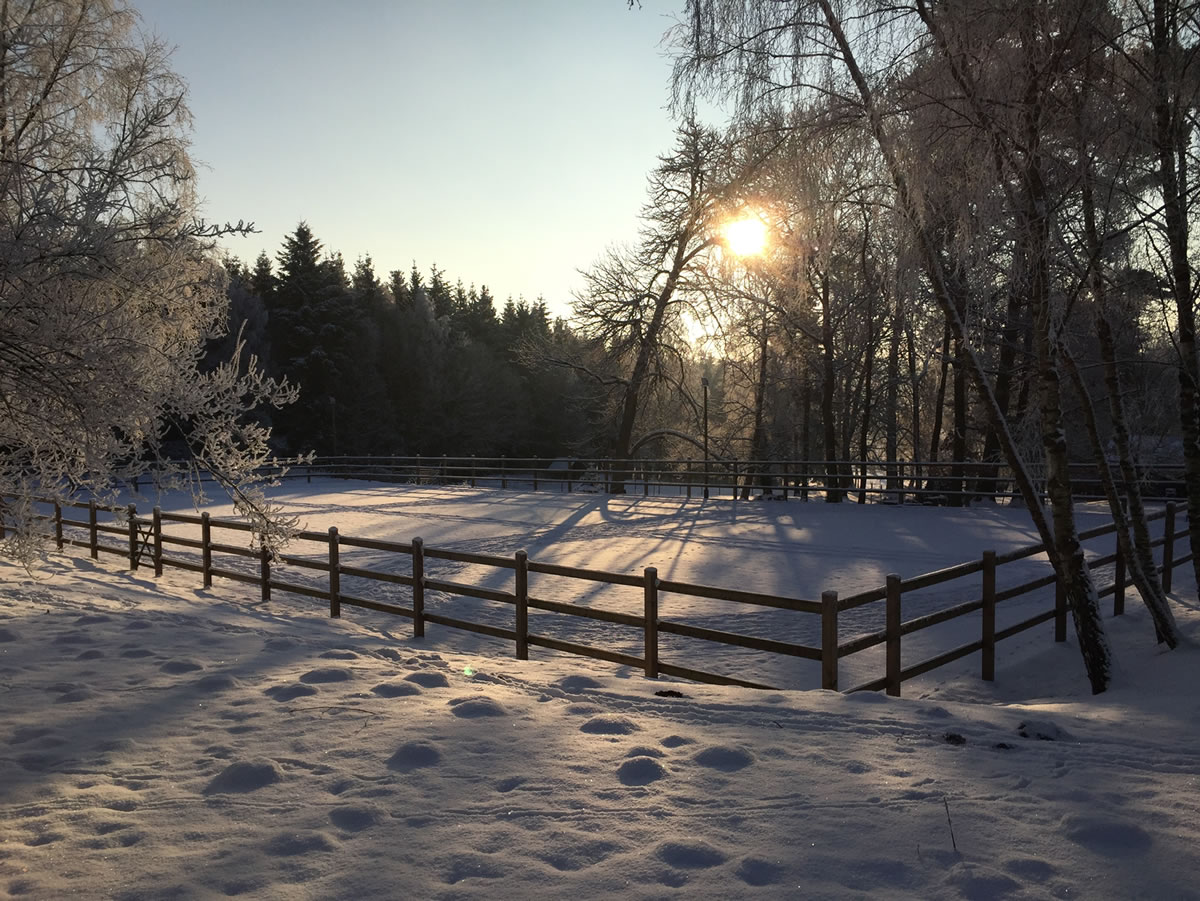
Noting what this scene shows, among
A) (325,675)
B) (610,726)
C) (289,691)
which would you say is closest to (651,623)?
(610,726)

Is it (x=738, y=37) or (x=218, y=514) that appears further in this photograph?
(x=218, y=514)

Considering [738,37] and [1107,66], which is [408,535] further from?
[1107,66]

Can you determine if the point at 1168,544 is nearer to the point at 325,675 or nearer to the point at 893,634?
the point at 893,634

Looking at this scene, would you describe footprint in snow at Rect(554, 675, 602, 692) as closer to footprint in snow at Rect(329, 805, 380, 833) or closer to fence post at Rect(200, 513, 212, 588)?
footprint in snow at Rect(329, 805, 380, 833)

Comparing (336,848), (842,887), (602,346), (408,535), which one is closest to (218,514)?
(408,535)

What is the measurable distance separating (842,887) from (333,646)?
5.76 m

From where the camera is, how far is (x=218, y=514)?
21.4 m

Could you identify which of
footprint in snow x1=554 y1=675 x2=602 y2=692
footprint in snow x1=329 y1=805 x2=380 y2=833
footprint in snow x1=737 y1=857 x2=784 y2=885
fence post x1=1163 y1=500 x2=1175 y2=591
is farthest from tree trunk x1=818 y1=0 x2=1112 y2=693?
footprint in snow x1=329 y1=805 x2=380 y2=833

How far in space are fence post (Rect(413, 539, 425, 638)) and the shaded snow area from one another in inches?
48.5

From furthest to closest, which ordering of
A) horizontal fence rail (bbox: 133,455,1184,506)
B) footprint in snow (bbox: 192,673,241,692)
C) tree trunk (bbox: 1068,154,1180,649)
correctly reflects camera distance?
horizontal fence rail (bbox: 133,455,1184,506)
tree trunk (bbox: 1068,154,1180,649)
footprint in snow (bbox: 192,673,241,692)

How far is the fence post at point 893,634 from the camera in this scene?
6113 millimetres

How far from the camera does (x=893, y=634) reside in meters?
6.25

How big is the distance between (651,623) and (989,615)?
3.06 metres

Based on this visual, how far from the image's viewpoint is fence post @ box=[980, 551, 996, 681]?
7.31m
